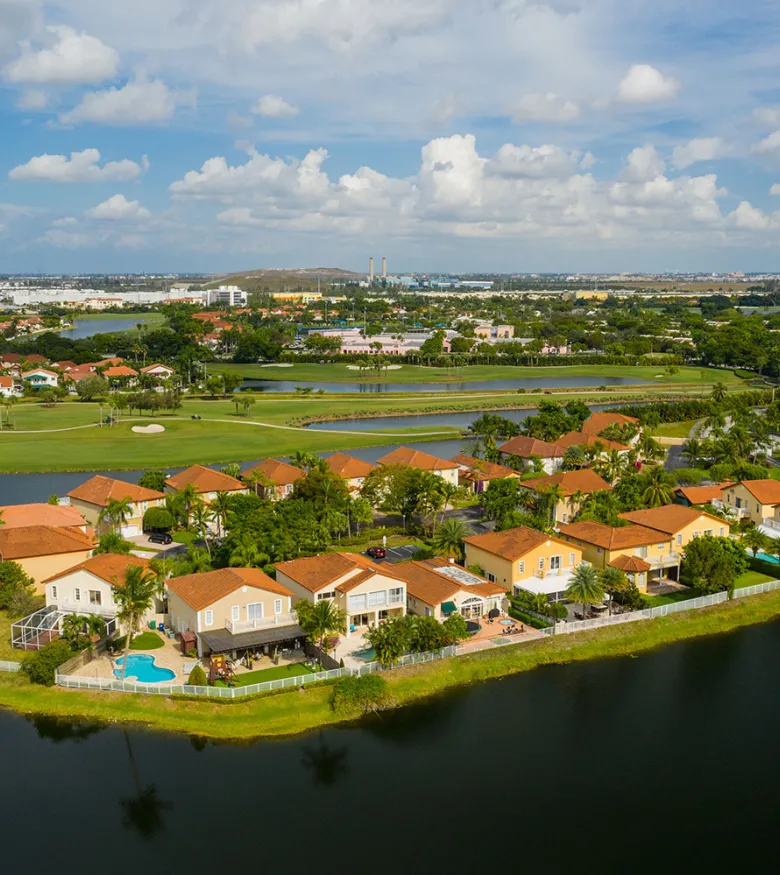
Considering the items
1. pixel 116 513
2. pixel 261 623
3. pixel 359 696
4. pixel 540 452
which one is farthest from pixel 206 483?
pixel 359 696

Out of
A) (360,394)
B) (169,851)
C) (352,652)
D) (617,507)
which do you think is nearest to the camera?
(169,851)

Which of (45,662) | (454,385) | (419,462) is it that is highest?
(419,462)

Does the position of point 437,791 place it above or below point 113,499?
below

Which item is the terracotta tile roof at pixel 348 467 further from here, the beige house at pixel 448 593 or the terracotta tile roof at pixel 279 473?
→ the beige house at pixel 448 593

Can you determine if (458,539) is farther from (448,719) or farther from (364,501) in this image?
(448,719)

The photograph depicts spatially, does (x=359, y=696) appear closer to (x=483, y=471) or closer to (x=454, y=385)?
(x=483, y=471)

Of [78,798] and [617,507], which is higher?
[617,507]

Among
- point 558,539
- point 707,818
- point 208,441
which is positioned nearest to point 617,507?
point 558,539
